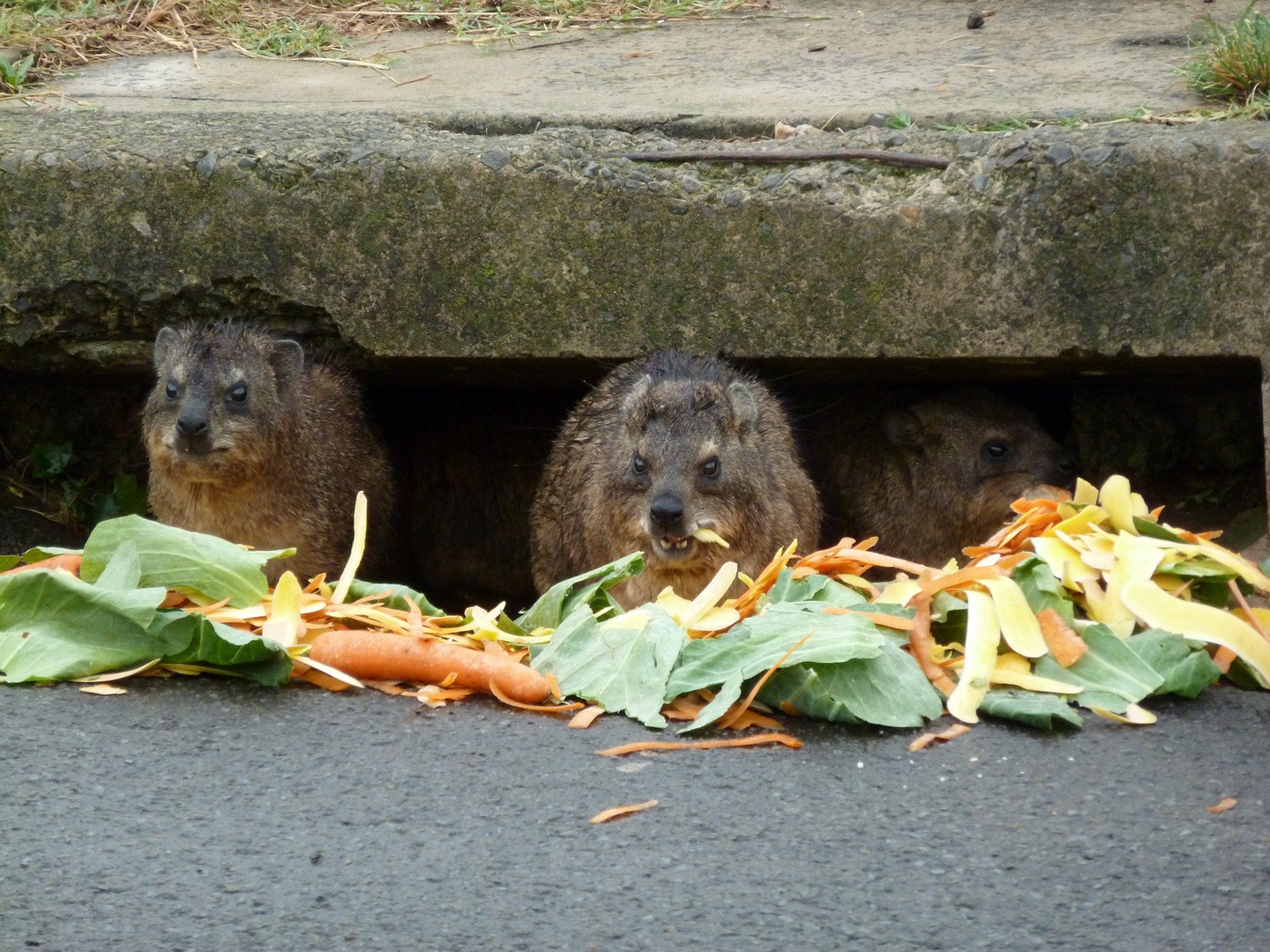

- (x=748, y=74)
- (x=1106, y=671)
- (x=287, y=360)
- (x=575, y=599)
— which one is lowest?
(x=575, y=599)

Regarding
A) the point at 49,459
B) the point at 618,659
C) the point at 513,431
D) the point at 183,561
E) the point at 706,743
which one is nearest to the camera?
the point at 706,743

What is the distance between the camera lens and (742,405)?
5887 millimetres

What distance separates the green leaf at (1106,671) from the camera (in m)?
3.83

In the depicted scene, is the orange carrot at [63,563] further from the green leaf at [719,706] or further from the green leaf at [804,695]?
the green leaf at [804,695]

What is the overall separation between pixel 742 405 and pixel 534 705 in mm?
2283

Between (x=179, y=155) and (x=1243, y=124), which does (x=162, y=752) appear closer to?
(x=179, y=155)

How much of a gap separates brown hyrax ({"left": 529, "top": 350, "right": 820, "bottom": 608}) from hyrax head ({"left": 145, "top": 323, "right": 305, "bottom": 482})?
1388 millimetres

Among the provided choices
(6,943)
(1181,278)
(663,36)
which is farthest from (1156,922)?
(663,36)

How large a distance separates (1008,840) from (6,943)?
6.64 ft

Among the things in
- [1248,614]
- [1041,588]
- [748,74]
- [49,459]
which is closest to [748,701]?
[1041,588]

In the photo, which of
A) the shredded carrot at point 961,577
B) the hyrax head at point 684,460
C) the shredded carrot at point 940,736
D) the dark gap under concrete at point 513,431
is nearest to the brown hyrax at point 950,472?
the dark gap under concrete at point 513,431

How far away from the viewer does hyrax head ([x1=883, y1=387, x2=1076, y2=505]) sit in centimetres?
690

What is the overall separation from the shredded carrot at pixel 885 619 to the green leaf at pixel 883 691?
12.6 inches

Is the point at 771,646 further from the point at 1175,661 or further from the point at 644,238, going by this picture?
the point at 644,238
